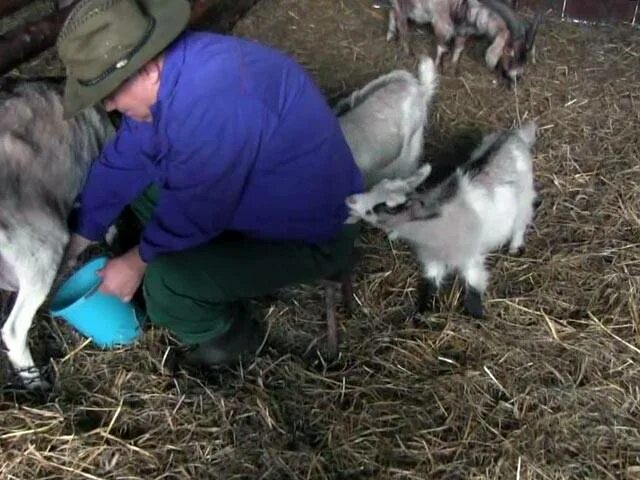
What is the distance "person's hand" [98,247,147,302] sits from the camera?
9.27ft

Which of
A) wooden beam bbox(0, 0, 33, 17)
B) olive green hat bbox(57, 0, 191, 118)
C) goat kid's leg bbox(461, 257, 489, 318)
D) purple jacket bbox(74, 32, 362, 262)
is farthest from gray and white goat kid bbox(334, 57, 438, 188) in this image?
wooden beam bbox(0, 0, 33, 17)

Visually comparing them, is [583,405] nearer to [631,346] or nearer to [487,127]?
[631,346]

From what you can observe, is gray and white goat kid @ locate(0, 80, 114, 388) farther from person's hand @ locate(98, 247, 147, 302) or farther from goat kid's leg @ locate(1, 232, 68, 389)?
person's hand @ locate(98, 247, 147, 302)

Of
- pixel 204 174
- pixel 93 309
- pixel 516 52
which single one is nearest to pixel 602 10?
pixel 516 52

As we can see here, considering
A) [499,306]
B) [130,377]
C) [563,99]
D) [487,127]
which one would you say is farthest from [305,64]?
[130,377]

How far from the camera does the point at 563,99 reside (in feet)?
16.3

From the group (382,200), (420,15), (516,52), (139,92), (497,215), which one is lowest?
(516,52)

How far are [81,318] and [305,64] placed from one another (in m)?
2.78

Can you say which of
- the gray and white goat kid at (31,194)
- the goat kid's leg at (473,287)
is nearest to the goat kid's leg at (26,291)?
the gray and white goat kid at (31,194)

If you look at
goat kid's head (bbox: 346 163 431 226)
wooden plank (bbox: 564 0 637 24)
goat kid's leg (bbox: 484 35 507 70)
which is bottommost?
wooden plank (bbox: 564 0 637 24)

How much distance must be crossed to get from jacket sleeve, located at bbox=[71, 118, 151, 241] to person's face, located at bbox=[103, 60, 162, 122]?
25 centimetres

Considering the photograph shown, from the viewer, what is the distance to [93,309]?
2957 mm

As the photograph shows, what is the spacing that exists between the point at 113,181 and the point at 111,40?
30.0 inches

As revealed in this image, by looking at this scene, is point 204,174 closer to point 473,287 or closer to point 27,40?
point 473,287
